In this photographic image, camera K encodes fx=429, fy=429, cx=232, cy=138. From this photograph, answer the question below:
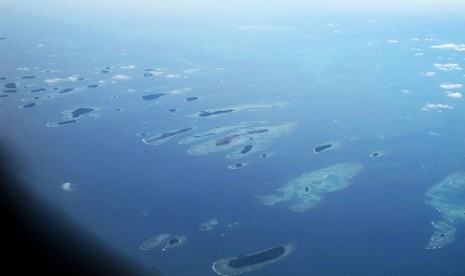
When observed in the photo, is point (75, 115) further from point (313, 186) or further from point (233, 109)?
point (313, 186)

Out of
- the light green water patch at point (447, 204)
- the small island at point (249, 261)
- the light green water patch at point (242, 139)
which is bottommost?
the light green water patch at point (447, 204)

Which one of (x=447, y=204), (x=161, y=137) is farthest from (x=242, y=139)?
(x=447, y=204)

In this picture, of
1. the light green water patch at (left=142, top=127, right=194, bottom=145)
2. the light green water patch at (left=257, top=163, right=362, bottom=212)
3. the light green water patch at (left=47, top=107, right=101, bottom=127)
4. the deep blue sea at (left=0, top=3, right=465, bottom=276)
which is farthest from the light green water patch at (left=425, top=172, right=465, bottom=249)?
the light green water patch at (left=47, top=107, right=101, bottom=127)

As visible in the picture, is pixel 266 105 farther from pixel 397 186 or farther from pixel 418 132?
pixel 397 186

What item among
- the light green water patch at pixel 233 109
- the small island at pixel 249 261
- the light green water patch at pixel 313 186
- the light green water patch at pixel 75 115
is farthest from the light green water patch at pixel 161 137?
the small island at pixel 249 261

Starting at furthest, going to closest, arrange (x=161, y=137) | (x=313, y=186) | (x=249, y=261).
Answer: (x=161, y=137) < (x=313, y=186) < (x=249, y=261)

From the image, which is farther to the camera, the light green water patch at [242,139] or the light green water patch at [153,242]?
the light green water patch at [242,139]

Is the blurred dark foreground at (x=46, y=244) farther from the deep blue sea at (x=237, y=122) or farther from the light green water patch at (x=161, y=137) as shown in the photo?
the light green water patch at (x=161, y=137)
